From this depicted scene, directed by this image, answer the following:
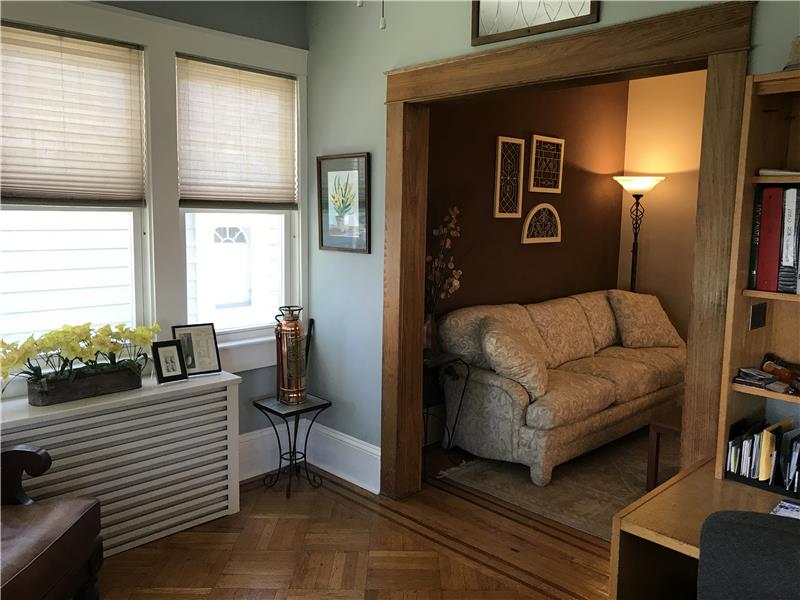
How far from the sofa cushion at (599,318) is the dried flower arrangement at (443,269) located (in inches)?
51.0

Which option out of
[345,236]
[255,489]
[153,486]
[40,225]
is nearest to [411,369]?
[345,236]

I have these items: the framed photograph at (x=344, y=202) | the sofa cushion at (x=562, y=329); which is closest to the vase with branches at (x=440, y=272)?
the framed photograph at (x=344, y=202)

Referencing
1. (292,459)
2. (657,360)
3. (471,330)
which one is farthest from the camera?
(657,360)

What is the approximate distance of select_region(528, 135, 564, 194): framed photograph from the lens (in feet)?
15.5

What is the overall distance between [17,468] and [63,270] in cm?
95

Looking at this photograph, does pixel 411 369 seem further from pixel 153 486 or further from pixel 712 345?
pixel 712 345

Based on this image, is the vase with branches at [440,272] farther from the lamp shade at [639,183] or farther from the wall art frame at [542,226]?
the lamp shade at [639,183]

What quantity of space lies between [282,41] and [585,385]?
8.49ft

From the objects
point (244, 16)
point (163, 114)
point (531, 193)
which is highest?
point (244, 16)

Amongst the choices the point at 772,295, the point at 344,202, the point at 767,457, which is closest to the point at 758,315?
the point at 772,295

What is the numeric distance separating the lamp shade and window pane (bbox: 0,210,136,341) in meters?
3.81

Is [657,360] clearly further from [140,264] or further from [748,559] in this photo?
[748,559]

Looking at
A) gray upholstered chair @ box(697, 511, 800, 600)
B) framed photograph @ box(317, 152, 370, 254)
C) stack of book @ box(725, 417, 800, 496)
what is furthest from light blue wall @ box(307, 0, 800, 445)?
gray upholstered chair @ box(697, 511, 800, 600)

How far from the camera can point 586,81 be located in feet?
8.63
